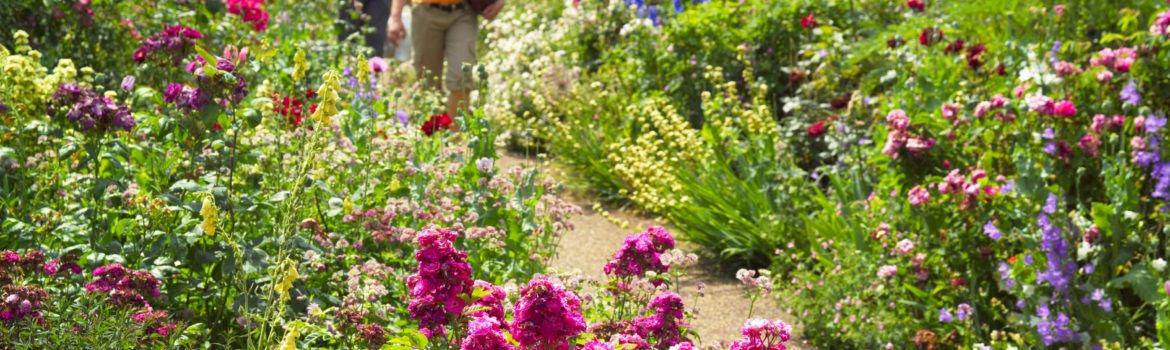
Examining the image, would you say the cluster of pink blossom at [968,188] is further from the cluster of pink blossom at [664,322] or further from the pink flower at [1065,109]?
the cluster of pink blossom at [664,322]

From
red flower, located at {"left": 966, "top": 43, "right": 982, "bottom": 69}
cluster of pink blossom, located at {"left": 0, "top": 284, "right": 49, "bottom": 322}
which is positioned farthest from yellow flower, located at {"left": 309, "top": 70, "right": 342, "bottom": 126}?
red flower, located at {"left": 966, "top": 43, "right": 982, "bottom": 69}

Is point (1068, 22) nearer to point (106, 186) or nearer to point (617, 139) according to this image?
point (617, 139)

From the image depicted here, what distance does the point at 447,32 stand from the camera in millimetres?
6914

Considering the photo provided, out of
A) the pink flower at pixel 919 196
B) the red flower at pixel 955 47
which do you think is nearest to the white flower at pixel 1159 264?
the pink flower at pixel 919 196

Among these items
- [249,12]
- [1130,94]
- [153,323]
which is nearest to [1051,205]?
[1130,94]

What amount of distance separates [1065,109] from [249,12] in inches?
160

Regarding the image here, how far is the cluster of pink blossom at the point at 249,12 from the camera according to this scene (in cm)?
582

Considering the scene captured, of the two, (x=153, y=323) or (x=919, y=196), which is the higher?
(x=919, y=196)

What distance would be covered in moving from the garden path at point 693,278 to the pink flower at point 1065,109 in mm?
1229

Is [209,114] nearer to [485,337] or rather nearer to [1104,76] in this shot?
[485,337]

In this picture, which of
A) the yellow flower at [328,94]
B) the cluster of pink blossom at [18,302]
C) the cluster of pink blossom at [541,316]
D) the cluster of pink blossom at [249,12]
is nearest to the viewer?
the cluster of pink blossom at [541,316]

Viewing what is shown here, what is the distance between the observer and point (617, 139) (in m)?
6.52

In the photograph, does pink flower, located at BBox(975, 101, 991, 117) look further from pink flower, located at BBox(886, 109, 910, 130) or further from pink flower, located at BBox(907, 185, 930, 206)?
pink flower, located at BBox(907, 185, 930, 206)

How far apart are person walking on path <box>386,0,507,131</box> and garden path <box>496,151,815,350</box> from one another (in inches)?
44.6
